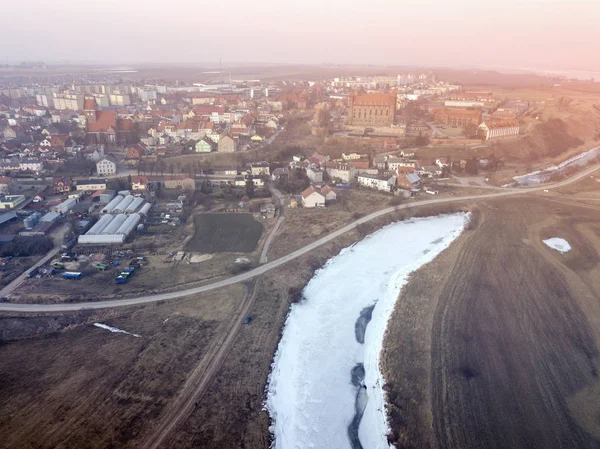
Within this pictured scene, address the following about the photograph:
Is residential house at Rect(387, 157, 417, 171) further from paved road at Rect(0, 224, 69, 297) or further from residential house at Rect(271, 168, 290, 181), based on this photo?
paved road at Rect(0, 224, 69, 297)

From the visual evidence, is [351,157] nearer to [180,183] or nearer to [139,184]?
[180,183]

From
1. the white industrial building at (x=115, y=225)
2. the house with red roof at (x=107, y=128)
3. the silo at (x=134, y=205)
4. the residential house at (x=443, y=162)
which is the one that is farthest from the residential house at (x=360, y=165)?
the house with red roof at (x=107, y=128)

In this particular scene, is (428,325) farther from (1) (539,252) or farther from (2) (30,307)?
(2) (30,307)

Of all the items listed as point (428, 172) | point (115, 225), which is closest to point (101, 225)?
point (115, 225)

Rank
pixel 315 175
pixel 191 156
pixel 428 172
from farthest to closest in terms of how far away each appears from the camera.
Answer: pixel 191 156
pixel 428 172
pixel 315 175

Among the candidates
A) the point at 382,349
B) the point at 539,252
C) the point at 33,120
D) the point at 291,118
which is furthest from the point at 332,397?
the point at 33,120

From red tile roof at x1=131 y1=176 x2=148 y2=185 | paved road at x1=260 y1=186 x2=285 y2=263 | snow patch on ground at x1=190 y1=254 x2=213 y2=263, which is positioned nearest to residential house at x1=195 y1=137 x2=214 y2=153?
red tile roof at x1=131 y1=176 x2=148 y2=185
